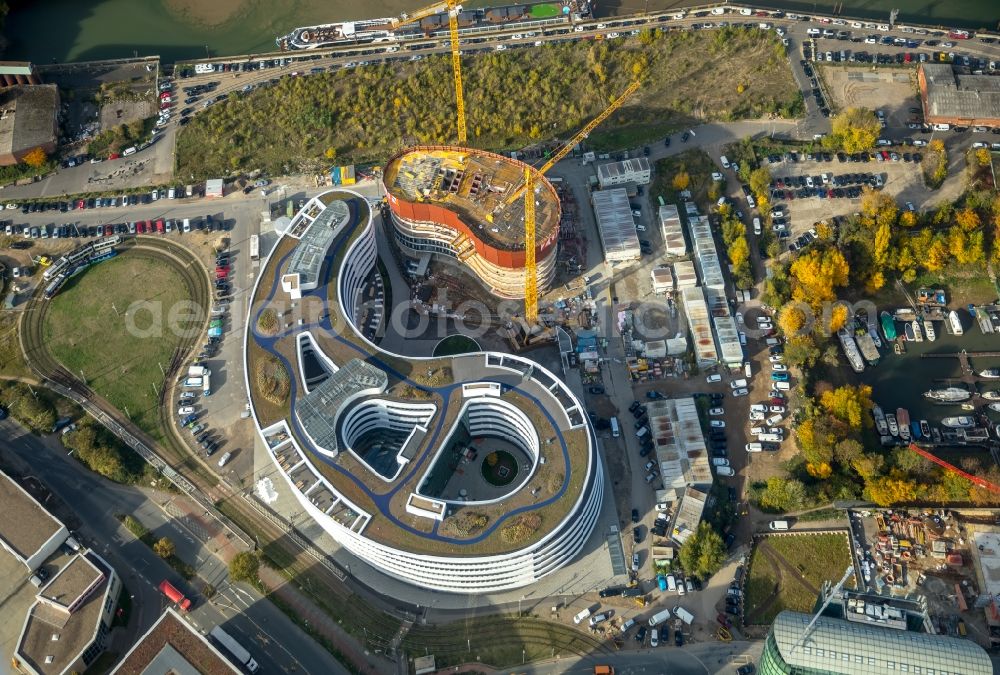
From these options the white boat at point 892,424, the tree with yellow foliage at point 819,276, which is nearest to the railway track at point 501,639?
the white boat at point 892,424

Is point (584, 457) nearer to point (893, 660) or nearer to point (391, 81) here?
point (893, 660)

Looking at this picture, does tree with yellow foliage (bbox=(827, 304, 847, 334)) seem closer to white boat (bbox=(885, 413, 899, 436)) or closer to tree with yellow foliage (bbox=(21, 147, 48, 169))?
white boat (bbox=(885, 413, 899, 436))

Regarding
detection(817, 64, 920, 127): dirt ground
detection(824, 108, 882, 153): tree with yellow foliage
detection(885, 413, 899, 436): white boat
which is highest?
detection(817, 64, 920, 127): dirt ground

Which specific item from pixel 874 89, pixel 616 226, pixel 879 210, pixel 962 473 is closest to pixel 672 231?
pixel 616 226

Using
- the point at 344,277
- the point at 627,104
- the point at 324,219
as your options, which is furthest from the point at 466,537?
the point at 627,104

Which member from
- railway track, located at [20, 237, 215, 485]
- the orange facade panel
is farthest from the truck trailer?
the orange facade panel

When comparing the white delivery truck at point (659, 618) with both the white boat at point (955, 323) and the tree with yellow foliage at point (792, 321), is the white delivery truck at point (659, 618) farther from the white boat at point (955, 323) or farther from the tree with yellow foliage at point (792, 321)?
the white boat at point (955, 323)
